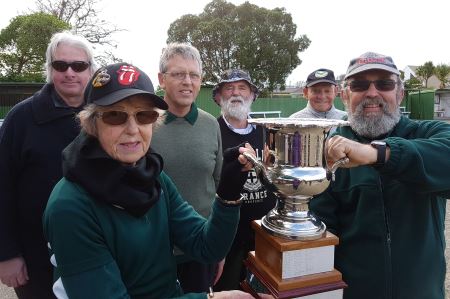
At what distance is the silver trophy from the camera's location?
1250 mm

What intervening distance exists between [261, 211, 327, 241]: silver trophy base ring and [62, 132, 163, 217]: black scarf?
0.49 meters

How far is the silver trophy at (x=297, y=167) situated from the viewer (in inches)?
49.2

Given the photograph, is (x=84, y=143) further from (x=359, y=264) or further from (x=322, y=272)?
(x=359, y=264)

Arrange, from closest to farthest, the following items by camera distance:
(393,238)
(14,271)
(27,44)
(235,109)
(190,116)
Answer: (393,238) → (14,271) → (190,116) → (235,109) → (27,44)

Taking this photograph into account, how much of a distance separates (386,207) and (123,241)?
117cm

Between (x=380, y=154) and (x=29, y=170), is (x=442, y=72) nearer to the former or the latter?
(x=380, y=154)

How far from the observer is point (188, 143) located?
7.77ft

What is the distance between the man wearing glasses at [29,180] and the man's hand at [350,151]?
1598mm

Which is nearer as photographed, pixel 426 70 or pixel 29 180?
pixel 29 180

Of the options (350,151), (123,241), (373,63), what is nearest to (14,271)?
(123,241)


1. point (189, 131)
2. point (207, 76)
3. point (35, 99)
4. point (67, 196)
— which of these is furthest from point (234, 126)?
point (207, 76)

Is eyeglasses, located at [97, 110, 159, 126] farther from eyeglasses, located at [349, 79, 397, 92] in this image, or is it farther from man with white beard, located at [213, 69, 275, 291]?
man with white beard, located at [213, 69, 275, 291]

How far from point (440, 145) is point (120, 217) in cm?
131

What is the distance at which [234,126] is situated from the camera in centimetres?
309
